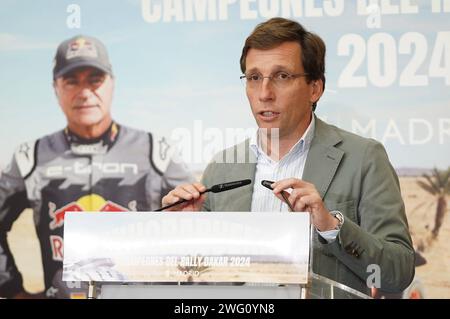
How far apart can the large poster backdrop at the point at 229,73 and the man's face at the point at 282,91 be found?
16.2 inches

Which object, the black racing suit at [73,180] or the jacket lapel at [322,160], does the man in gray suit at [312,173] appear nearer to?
the jacket lapel at [322,160]

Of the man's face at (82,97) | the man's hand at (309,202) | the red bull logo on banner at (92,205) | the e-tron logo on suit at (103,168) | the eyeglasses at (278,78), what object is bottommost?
the man's hand at (309,202)

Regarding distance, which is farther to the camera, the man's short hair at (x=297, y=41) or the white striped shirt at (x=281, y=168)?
the man's short hair at (x=297, y=41)

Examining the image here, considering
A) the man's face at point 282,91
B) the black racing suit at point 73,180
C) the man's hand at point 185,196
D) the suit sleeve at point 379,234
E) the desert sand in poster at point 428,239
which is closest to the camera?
the suit sleeve at point 379,234

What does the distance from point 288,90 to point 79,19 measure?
1391 millimetres

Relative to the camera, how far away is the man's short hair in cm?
313

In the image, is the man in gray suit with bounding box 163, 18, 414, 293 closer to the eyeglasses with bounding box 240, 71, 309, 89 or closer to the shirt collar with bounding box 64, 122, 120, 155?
the eyeglasses with bounding box 240, 71, 309, 89

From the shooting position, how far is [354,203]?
2.84 m

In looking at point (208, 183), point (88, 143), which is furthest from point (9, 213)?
point (208, 183)

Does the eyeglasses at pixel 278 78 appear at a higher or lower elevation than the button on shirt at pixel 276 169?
higher

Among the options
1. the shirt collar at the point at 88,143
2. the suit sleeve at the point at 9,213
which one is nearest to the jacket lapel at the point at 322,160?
the shirt collar at the point at 88,143

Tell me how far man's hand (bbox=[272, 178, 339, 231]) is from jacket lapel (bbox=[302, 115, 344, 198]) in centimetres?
46

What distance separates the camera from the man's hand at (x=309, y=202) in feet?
7.86

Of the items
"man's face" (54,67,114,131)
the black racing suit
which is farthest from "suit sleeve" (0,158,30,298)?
"man's face" (54,67,114,131)
